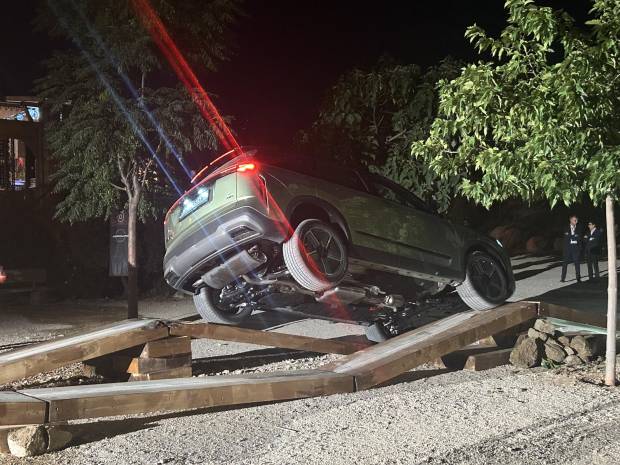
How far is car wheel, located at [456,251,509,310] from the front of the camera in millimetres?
8773

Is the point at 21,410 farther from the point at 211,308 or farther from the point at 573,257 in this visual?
the point at 573,257

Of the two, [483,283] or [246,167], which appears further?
[483,283]

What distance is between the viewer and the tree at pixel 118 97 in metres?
11.2

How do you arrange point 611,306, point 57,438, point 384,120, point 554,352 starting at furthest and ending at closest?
point 384,120 → point 554,352 → point 611,306 → point 57,438

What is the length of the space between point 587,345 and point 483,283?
1518 mm

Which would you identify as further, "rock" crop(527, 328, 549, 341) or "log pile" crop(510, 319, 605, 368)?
"rock" crop(527, 328, 549, 341)

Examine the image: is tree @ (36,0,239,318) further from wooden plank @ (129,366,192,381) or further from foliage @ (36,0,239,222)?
wooden plank @ (129,366,192,381)

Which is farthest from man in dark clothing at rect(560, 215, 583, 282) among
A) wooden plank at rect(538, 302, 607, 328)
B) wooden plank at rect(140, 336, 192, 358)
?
wooden plank at rect(140, 336, 192, 358)

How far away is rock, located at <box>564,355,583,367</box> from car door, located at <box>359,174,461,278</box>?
1.58m

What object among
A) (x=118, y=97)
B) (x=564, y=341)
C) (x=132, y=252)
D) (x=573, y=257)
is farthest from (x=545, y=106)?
(x=573, y=257)

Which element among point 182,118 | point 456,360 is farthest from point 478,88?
point 182,118

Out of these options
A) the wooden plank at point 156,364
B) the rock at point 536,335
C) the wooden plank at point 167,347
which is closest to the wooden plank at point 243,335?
the wooden plank at point 167,347

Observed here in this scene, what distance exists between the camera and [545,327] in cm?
805

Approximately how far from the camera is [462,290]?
8.81 m
